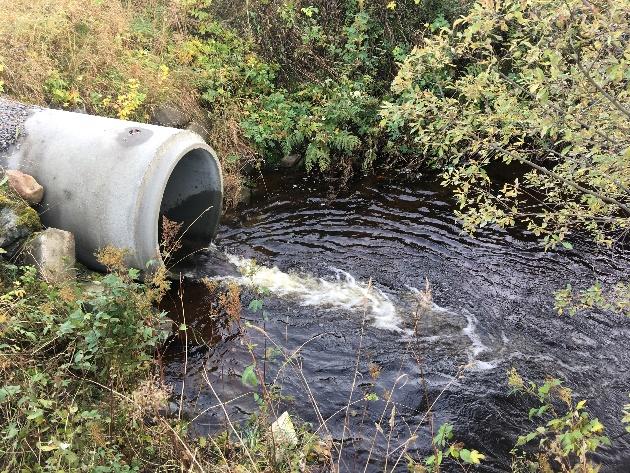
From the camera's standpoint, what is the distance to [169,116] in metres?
7.34

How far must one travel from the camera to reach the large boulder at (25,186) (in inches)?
193

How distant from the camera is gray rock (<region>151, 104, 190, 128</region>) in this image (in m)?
7.23

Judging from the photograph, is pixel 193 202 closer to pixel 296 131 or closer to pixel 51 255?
pixel 51 255

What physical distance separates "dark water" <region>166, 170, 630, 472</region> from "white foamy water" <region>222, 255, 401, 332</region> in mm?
81

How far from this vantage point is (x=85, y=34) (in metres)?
7.38

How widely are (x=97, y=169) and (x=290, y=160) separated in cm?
369

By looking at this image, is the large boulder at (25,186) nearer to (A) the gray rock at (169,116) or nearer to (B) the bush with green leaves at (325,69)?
(A) the gray rock at (169,116)

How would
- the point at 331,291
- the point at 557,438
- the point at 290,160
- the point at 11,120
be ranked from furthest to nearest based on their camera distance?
the point at 290,160
the point at 331,291
the point at 11,120
the point at 557,438

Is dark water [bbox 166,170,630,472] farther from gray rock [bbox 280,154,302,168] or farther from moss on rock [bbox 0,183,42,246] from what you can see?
moss on rock [bbox 0,183,42,246]

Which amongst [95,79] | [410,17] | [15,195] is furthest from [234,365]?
[410,17]

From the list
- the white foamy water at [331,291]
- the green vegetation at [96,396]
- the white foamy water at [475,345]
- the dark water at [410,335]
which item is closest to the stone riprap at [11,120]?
the green vegetation at [96,396]

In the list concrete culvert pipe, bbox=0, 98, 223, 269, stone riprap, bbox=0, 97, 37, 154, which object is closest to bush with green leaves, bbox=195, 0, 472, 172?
concrete culvert pipe, bbox=0, 98, 223, 269

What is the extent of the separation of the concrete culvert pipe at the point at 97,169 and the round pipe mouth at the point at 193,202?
0.57 m

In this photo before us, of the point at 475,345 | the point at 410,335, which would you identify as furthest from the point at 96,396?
the point at 475,345
